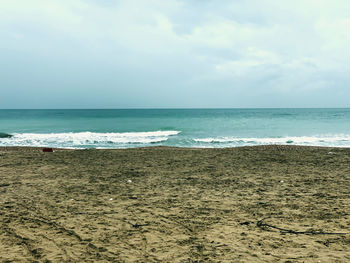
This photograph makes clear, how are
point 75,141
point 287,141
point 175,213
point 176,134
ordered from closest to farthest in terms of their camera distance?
point 175,213 < point 287,141 < point 75,141 < point 176,134

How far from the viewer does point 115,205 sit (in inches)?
183

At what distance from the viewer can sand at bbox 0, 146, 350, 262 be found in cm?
308

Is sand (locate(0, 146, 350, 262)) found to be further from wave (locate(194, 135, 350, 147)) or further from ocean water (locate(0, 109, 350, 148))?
ocean water (locate(0, 109, 350, 148))

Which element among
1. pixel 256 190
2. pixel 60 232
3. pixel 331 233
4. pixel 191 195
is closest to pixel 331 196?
pixel 256 190

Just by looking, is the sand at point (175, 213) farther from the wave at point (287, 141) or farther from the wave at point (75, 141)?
the wave at point (75, 141)

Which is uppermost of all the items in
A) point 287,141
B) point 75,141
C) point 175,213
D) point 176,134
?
point 175,213

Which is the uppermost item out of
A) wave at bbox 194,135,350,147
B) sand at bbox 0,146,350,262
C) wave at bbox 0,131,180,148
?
sand at bbox 0,146,350,262

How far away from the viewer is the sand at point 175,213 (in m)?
3.08

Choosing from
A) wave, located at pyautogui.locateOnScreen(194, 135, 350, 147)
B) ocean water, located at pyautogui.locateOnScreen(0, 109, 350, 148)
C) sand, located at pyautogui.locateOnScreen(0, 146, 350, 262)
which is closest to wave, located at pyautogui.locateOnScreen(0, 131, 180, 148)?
ocean water, located at pyautogui.locateOnScreen(0, 109, 350, 148)

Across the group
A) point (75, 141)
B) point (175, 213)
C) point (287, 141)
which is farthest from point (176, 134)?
point (175, 213)

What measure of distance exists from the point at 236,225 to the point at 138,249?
1.40 m

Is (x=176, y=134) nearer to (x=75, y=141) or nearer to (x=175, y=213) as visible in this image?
(x=75, y=141)

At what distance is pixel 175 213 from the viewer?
422cm

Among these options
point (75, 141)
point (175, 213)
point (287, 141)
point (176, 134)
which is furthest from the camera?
point (176, 134)
